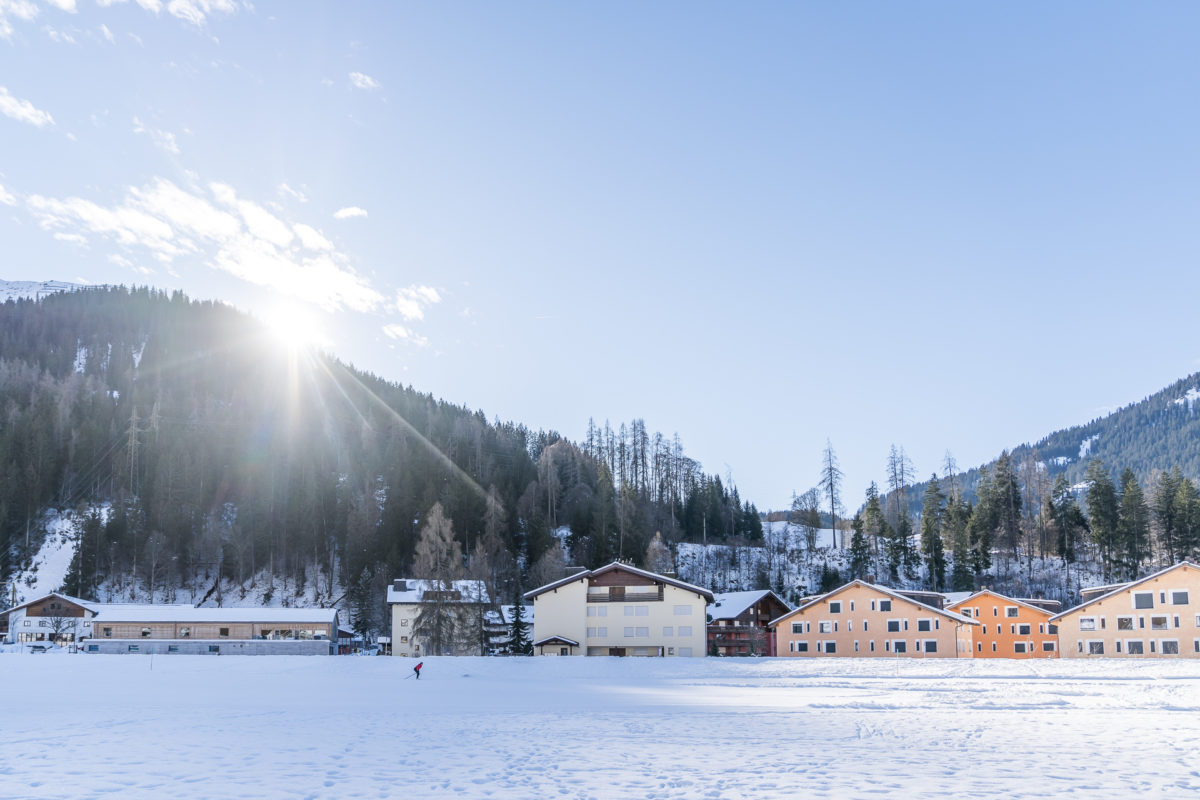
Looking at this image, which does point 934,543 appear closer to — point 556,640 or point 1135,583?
point 1135,583

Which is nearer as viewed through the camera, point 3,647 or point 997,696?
point 997,696

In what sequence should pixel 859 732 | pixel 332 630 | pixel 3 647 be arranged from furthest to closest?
pixel 332 630
pixel 3 647
pixel 859 732

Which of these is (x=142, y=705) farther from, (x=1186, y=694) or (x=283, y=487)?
(x=283, y=487)

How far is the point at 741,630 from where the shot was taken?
271 ft

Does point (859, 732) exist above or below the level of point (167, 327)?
below

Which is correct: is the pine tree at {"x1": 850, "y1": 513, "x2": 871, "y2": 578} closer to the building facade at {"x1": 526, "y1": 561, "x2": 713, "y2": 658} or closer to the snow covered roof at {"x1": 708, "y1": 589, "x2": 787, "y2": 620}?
the snow covered roof at {"x1": 708, "y1": 589, "x2": 787, "y2": 620}

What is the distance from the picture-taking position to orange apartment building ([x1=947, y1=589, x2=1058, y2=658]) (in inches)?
3223

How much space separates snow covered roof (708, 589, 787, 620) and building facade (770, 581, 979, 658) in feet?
24.0

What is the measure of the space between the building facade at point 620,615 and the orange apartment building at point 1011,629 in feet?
99.3

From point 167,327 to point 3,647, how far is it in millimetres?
119749

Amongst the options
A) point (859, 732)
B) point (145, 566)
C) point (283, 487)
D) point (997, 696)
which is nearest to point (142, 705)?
point (859, 732)

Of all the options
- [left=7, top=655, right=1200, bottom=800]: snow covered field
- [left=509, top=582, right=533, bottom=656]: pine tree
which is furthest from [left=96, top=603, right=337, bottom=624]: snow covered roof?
[left=7, top=655, right=1200, bottom=800]: snow covered field

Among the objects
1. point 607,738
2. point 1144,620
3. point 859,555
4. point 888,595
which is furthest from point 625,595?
point 607,738

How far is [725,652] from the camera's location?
3268 inches
